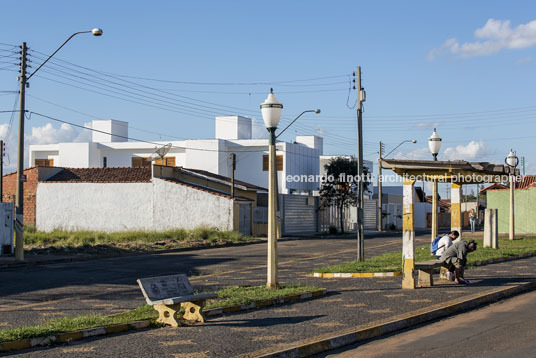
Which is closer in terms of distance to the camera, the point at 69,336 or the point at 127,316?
the point at 69,336

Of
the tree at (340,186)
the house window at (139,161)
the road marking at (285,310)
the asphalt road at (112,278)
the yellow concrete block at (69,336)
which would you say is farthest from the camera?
the house window at (139,161)

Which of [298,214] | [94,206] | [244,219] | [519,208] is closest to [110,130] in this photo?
[94,206]

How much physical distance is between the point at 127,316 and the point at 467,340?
476cm

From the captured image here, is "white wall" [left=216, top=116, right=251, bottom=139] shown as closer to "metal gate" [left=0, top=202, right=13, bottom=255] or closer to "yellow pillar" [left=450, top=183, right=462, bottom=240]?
"metal gate" [left=0, top=202, right=13, bottom=255]

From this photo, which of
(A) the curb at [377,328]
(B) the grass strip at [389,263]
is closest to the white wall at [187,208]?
(B) the grass strip at [389,263]

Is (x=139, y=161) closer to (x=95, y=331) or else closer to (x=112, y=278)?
(x=112, y=278)

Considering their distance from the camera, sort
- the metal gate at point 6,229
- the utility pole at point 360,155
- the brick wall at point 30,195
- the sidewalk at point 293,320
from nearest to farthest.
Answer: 1. the sidewalk at point 293,320
2. the utility pole at point 360,155
3. the metal gate at point 6,229
4. the brick wall at point 30,195

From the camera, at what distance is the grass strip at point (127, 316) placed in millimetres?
8273

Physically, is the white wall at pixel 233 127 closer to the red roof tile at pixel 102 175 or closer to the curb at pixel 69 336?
the red roof tile at pixel 102 175

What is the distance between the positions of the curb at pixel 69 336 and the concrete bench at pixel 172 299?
29cm

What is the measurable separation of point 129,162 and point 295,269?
47619mm

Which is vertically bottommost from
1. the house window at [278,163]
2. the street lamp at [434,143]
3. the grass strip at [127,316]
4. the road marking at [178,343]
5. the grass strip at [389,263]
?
the road marking at [178,343]

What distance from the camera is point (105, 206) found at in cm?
4369

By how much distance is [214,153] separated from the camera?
58656 millimetres
